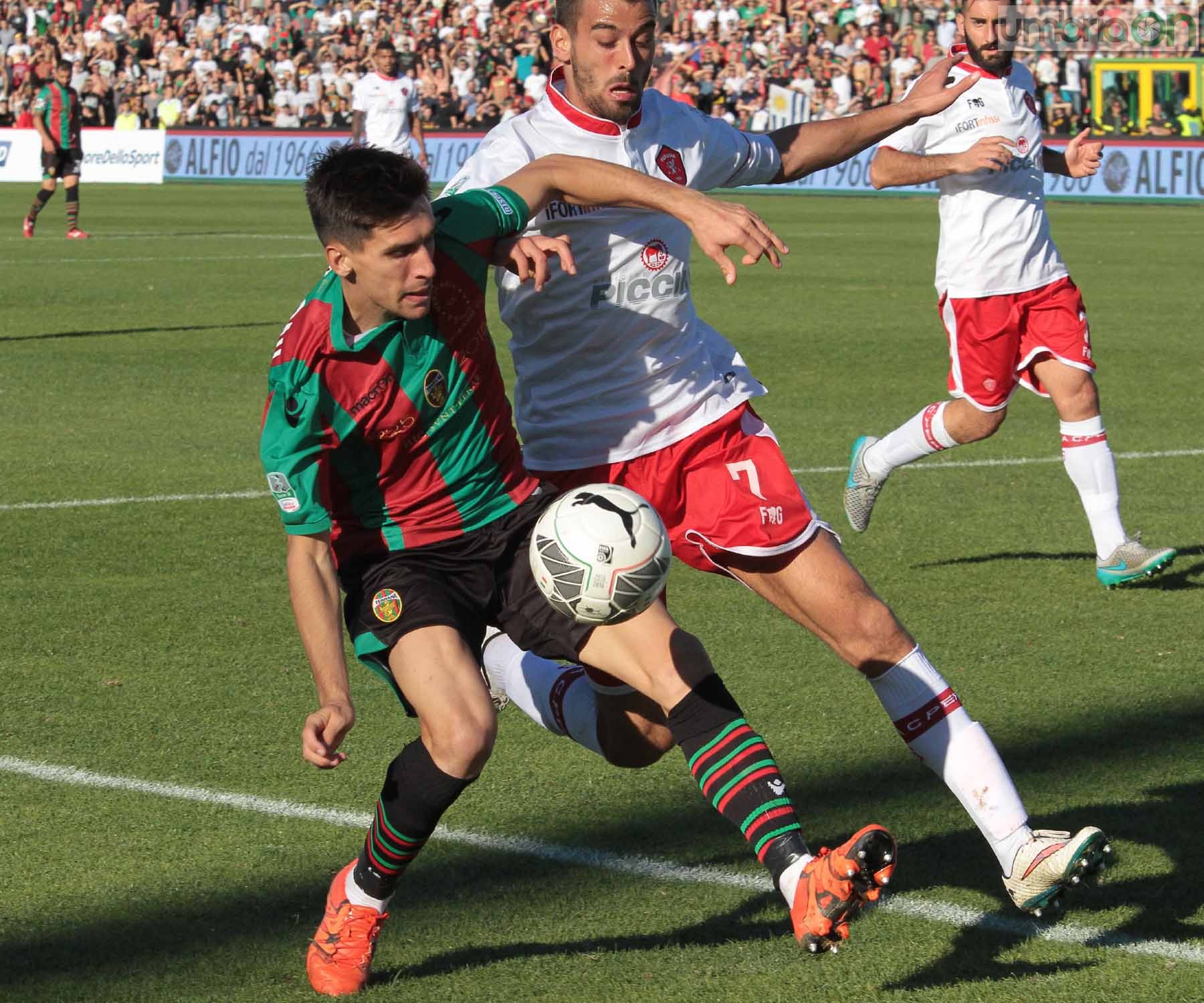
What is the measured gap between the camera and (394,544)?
420 centimetres

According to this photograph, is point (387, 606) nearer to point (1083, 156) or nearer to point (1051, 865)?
point (1051, 865)

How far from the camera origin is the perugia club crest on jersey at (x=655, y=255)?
15.4 feet

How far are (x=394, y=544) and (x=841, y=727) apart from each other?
1.84 meters

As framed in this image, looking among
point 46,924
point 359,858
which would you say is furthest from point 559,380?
point 46,924

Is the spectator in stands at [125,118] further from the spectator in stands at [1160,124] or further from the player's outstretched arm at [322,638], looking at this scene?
the player's outstretched arm at [322,638]

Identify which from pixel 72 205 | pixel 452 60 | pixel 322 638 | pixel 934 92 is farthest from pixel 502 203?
pixel 452 60

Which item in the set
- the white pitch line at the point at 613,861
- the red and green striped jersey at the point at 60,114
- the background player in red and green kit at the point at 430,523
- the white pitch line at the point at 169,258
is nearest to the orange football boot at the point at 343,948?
the background player in red and green kit at the point at 430,523

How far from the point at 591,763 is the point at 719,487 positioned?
41.5 inches

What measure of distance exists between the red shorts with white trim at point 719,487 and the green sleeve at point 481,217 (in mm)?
701

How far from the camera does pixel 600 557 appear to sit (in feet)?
12.9

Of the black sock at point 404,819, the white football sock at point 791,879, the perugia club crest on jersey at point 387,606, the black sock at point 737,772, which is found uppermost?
the perugia club crest on jersey at point 387,606

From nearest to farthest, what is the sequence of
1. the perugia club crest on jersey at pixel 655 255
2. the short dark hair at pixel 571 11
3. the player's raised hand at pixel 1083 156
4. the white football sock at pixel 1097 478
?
the short dark hair at pixel 571 11 < the perugia club crest on jersey at pixel 655 255 < the player's raised hand at pixel 1083 156 < the white football sock at pixel 1097 478

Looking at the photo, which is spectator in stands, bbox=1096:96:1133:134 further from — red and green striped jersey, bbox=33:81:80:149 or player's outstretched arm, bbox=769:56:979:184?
player's outstretched arm, bbox=769:56:979:184

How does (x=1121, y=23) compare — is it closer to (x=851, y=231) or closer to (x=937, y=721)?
(x=851, y=231)
